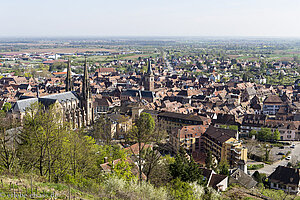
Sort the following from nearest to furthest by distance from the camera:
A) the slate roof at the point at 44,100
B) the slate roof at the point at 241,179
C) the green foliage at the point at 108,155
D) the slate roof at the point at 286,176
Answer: the green foliage at the point at 108,155 < the slate roof at the point at 241,179 < the slate roof at the point at 286,176 < the slate roof at the point at 44,100

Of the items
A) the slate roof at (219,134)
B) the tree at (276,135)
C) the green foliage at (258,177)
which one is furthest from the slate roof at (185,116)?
the green foliage at (258,177)

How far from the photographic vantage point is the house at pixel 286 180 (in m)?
41.8

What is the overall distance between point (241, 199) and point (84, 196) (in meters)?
19.4

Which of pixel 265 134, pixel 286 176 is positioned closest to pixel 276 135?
pixel 265 134

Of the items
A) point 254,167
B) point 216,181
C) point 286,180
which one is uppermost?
point 216,181

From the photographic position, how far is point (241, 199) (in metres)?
33.6

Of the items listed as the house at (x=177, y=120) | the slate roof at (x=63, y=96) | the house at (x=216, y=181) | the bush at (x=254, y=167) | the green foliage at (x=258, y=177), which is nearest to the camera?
the house at (x=216, y=181)

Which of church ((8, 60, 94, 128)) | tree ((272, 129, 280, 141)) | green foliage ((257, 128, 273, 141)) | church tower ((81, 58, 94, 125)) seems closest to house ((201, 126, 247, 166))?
green foliage ((257, 128, 273, 141))

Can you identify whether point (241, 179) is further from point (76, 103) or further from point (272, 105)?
point (272, 105)

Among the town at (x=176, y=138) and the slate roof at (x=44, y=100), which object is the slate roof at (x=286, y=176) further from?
the slate roof at (x=44, y=100)

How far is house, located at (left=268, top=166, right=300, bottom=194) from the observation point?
41.8 meters

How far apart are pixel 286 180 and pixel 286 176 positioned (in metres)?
0.59

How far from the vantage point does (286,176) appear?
42.8m

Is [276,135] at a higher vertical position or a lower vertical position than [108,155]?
lower
